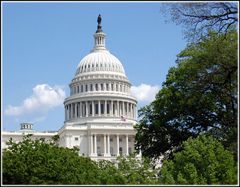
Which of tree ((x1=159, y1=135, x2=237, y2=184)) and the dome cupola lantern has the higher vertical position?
the dome cupola lantern

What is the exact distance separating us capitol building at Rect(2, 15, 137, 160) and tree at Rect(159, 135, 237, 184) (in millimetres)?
95703

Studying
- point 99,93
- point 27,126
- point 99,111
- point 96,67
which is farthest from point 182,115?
point 27,126

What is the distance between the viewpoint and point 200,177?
30438mm

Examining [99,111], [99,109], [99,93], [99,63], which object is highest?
[99,63]

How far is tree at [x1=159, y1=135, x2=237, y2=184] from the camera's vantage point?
2978 cm

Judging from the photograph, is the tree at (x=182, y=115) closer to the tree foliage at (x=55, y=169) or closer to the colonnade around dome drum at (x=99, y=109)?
the tree foliage at (x=55, y=169)

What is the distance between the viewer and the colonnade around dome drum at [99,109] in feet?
457

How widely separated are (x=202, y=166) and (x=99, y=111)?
107095 mm

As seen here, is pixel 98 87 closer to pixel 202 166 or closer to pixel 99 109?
pixel 99 109

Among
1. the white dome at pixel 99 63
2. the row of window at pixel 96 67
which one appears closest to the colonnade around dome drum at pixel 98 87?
the white dome at pixel 99 63

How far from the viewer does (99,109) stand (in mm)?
139125

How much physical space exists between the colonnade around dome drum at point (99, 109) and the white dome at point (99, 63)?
821cm

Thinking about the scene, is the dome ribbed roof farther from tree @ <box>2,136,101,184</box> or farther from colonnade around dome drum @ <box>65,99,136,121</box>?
tree @ <box>2,136,101,184</box>

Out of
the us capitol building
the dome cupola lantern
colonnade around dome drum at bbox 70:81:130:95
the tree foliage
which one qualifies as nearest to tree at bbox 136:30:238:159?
the tree foliage
